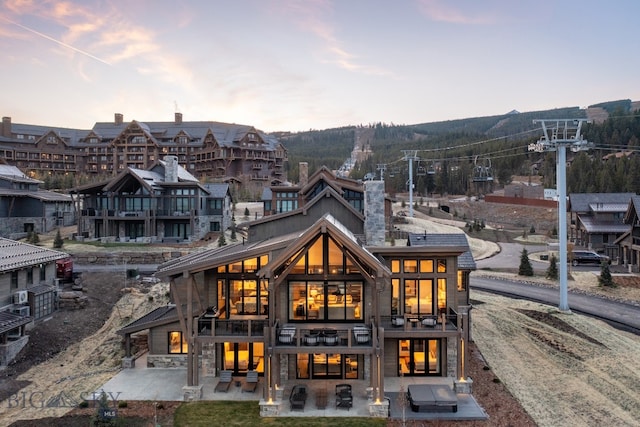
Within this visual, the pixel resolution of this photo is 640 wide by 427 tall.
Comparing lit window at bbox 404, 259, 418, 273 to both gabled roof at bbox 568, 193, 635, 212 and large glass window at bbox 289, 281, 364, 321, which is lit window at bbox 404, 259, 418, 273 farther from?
gabled roof at bbox 568, 193, 635, 212

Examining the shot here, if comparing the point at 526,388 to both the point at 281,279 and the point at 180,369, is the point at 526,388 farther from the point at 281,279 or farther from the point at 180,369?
the point at 180,369

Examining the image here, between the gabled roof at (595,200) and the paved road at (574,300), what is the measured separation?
23962 mm

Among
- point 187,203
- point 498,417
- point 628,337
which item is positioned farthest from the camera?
point 187,203

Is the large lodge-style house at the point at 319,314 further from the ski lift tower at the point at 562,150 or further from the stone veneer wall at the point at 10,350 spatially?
the ski lift tower at the point at 562,150

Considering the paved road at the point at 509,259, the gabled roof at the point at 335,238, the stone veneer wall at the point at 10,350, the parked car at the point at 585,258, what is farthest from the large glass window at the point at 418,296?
the parked car at the point at 585,258

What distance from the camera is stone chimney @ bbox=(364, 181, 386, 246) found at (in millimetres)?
20938

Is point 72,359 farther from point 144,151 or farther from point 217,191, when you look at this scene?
point 144,151

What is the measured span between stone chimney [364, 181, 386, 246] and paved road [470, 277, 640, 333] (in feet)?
59.3

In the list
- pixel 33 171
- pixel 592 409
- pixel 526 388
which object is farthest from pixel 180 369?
pixel 33 171

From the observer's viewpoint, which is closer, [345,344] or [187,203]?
[345,344]

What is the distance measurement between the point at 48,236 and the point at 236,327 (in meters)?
40.5

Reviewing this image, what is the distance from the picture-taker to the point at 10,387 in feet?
62.0

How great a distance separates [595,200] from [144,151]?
7927cm

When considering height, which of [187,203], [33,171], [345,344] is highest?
[33,171]
